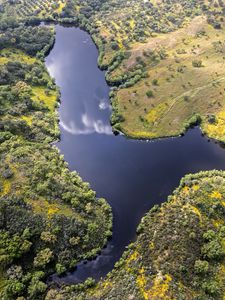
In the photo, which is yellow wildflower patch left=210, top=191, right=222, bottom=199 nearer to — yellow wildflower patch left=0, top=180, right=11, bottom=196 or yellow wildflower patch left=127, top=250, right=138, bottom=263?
yellow wildflower patch left=127, top=250, right=138, bottom=263

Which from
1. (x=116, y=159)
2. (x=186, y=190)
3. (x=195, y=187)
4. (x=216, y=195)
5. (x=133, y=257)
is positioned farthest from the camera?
(x=116, y=159)

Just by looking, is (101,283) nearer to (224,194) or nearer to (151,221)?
(151,221)

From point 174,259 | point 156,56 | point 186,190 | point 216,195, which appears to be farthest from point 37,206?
point 156,56

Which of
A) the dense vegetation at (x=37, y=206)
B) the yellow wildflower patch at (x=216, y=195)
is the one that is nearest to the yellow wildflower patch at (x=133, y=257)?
the dense vegetation at (x=37, y=206)

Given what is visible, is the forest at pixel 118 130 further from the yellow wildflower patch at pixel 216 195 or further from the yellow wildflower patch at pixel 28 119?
the yellow wildflower patch at pixel 28 119

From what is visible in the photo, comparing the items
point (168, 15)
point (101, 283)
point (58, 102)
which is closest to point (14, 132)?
point (58, 102)

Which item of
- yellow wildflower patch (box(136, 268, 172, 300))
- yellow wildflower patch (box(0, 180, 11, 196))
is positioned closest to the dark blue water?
yellow wildflower patch (box(136, 268, 172, 300))

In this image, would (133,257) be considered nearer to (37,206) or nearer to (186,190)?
(186,190)
